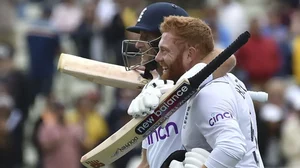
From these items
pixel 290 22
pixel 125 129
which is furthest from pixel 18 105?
pixel 125 129

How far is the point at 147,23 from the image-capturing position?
673 cm

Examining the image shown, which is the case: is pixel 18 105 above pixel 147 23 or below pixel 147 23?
below

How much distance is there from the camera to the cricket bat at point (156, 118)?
5676 mm

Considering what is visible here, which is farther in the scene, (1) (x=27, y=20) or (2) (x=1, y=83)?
(1) (x=27, y=20)

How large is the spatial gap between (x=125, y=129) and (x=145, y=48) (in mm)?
886

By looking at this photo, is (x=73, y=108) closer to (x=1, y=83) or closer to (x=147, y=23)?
(x=1, y=83)

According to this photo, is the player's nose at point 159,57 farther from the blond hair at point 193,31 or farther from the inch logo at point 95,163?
the inch logo at point 95,163

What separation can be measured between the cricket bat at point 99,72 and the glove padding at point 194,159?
3.67 feet

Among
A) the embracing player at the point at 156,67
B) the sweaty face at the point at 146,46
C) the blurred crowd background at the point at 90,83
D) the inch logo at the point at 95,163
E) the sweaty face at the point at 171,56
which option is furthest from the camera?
the blurred crowd background at the point at 90,83

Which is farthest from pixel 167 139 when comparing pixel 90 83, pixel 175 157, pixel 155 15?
pixel 90 83

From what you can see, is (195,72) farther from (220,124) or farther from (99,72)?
(99,72)

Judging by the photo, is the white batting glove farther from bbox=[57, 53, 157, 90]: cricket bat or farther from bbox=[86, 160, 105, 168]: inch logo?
bbox=[57, 53, 157, 90]: cricket bat

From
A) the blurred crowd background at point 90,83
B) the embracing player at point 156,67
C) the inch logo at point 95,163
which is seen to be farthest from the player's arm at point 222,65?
the blurred crowd background at point 90,83

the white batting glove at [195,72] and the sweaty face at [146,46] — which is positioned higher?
the white batting glove at [195,72]
